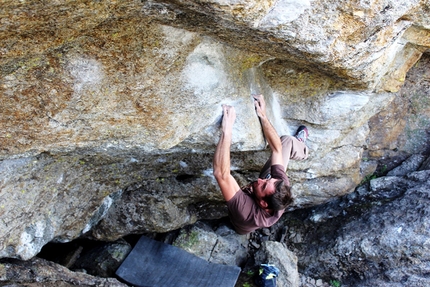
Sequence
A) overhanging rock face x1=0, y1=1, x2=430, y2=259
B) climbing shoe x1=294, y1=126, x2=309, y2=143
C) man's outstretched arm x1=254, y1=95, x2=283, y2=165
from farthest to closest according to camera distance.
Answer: climbing shoe x1=294, y1=126, x2=309, y2=143, man's outstretched arm x1=254, y1=95, x2=283, y2=165, overhanging rock face x1=0, y1=1, x2=430, y2=259

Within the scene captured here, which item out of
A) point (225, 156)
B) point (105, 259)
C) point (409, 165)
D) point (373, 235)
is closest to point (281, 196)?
point (225, 156)

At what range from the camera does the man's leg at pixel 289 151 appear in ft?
16.4

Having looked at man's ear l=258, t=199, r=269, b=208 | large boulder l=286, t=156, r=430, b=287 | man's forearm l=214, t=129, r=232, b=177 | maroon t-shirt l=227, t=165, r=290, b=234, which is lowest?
large boulder l=286, t=156, r=430, b=287

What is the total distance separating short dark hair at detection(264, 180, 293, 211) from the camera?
13.2 feet

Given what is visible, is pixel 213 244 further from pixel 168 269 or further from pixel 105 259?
pixel 105 259

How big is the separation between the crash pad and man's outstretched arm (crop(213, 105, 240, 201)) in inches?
100

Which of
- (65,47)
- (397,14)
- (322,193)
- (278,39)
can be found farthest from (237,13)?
(322,193)

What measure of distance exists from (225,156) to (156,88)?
102 cm

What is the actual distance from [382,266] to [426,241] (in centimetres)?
77

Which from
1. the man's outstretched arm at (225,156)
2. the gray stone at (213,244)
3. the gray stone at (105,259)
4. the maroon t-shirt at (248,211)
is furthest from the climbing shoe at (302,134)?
the gray stone at (105,259)

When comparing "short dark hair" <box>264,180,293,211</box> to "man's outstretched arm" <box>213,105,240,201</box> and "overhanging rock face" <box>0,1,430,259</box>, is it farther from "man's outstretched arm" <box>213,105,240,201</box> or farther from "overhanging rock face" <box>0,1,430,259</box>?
"overhanging rock face" <box>0,1,430,259</box>

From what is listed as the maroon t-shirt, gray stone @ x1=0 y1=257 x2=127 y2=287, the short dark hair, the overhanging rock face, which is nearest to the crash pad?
the overhanging rock face

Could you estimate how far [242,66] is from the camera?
4246 mm

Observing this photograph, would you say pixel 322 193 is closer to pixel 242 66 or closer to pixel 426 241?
pixel 426 241
